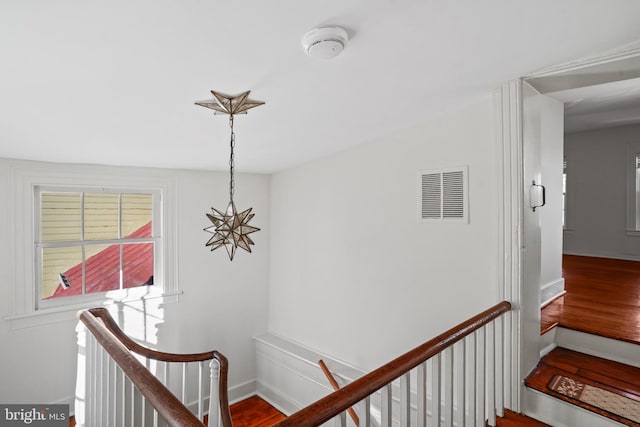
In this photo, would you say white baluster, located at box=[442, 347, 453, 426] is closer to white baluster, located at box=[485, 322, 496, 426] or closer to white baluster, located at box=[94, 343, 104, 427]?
white baluster, located at box=[485, 322, 496, 426]

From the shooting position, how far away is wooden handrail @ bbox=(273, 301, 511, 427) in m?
1.03

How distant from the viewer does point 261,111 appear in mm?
2357

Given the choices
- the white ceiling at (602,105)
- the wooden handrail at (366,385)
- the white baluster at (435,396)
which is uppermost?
the white ceiling at (602,105)

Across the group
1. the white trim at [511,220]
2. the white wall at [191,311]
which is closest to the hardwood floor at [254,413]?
the white wall at [191,311]

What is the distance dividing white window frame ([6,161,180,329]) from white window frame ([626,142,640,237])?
5562 mm

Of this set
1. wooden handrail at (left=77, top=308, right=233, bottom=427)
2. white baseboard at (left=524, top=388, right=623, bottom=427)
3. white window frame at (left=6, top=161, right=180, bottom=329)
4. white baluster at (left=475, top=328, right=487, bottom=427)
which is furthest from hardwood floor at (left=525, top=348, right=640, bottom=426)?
white window frame at (left=6, top=161, right=180, bottom=329)

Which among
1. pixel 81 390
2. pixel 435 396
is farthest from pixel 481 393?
pixel 81 390

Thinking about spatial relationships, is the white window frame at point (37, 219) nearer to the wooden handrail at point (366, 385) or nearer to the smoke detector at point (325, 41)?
the smoke detector at point (325, 41)

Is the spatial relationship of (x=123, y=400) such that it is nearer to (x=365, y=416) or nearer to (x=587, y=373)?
(x=365, y=416)

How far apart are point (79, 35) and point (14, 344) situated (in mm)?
2774

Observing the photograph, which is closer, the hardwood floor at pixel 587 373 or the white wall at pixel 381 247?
the hardwood floor at pixel 587 373

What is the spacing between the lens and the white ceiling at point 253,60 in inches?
53.1

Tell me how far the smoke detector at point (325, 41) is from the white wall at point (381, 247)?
135cm

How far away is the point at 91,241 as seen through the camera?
10.7 ft
